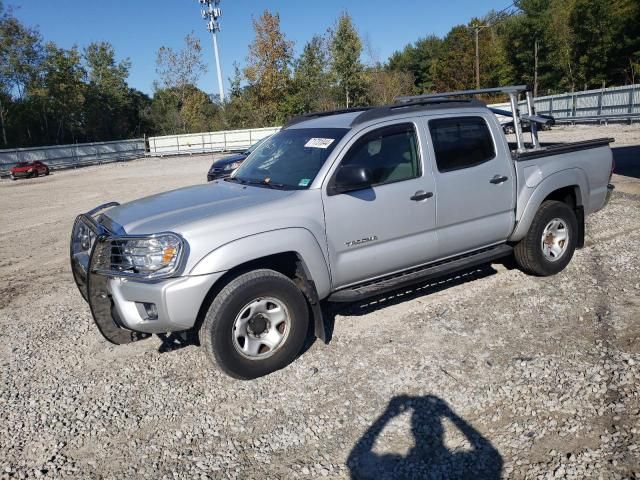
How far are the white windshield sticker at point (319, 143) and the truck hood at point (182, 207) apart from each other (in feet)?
1.91

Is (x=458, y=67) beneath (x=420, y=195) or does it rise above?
above

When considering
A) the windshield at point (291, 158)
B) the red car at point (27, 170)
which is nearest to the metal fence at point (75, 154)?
the red car at point (27, 170)

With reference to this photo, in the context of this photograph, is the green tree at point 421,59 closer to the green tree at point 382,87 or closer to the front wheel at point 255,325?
the green tree at point 382,87

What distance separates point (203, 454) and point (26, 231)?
399 inches

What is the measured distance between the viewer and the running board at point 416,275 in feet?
13.8

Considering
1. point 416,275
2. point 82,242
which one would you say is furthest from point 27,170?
point 416,275

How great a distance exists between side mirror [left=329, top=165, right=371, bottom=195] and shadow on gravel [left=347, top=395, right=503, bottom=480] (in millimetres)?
1754

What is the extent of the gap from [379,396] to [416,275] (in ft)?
4.41

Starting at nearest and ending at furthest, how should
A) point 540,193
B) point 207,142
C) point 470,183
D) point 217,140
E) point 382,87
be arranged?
point 470,183
point 540,193
point 217,140
point 207,142
point 382,87

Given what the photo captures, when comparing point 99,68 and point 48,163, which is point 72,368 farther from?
point 99,68

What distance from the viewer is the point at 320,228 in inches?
157

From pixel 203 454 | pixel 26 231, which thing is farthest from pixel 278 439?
pixel 26 231

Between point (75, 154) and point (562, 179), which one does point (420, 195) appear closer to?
point (562, 179)

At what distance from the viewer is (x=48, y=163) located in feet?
127
